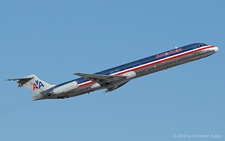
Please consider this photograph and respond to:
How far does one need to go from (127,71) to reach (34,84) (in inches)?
581

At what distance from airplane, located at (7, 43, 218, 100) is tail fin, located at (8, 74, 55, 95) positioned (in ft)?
6.48

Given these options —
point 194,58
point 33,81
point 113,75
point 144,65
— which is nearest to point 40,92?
point 33,81

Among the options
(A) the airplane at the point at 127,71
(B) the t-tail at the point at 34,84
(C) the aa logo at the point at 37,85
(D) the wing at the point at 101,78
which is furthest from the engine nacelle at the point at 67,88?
(C) the aa logo at the point at 37,85

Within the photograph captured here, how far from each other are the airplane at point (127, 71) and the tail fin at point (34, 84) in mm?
1975

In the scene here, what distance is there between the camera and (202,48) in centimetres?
5825

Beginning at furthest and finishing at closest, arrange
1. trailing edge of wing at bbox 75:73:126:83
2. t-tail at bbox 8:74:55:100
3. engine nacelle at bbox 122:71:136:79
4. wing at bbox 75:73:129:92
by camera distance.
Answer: t-tail at bbox 8:74:55:100 < engine nacelle at bbox 122:71:136:79 < wing at bbox 75:73:129:92 < trailing edge of wing at bbox 75:73:126:83

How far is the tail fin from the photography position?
6272 cm

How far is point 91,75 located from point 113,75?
11.2ft

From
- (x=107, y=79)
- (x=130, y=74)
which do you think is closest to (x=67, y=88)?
(x=107, y=79)

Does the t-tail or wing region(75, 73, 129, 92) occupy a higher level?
the t-tail

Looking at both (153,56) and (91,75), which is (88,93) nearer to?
(91,75)

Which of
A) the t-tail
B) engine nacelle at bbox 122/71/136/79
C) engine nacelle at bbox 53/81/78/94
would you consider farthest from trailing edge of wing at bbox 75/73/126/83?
the t-tail

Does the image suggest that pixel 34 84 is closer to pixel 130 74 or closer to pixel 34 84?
pixel 34 84

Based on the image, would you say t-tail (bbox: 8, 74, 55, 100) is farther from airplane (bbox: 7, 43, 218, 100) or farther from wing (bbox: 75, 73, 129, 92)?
wing (bbox: 75, 73, 129, 92)
